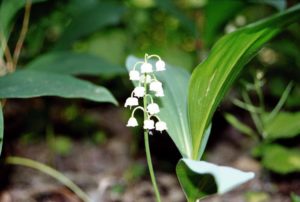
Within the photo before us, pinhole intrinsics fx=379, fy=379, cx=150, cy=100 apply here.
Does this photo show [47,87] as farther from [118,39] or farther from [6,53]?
[118,39]

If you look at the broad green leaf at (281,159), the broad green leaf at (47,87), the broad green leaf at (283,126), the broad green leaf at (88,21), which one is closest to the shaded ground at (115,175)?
the broad green leaf at (281,159)

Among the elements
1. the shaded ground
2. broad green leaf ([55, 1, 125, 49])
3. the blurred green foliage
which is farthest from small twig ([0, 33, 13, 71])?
the shaded ground

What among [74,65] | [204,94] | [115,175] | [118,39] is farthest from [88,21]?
[204,94]

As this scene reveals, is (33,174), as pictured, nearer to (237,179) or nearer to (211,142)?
(211,142)

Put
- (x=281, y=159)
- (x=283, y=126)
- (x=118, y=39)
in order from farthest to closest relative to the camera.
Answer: (x=118, y=39), (x=281, y=159), (x=283, y=126)

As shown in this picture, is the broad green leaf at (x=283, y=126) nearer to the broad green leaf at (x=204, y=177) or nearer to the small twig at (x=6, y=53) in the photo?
the broad green leaf at (x=204, y=177)

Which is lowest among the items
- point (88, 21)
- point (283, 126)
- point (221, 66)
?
point (283, 126)
